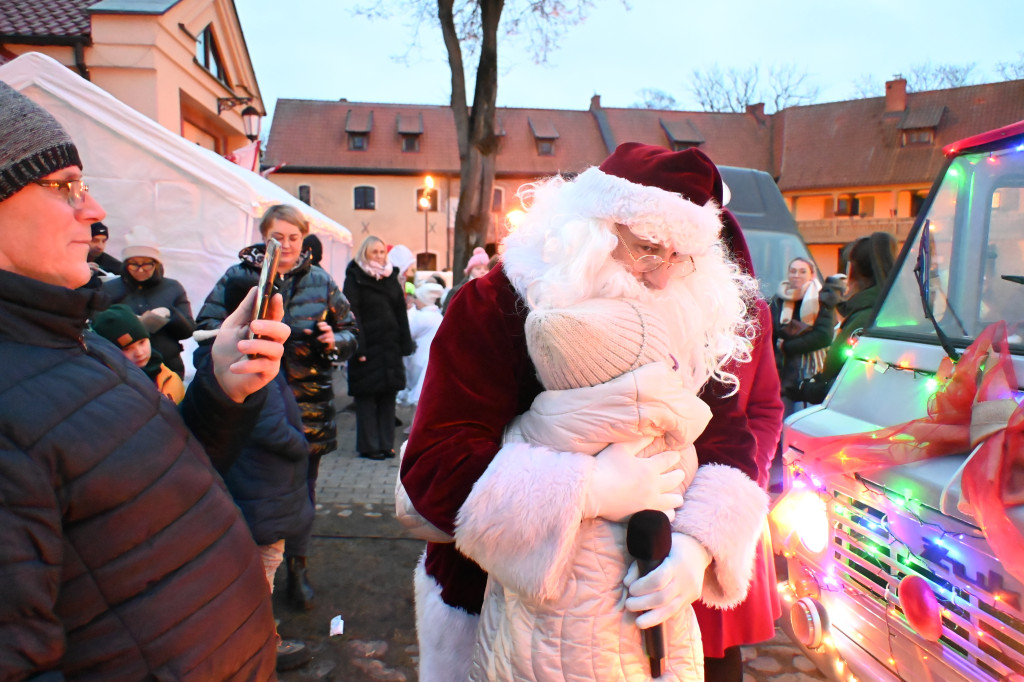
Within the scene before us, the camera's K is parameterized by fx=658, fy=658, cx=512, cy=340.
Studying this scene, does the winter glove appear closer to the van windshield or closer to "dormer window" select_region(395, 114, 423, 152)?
the van windshield

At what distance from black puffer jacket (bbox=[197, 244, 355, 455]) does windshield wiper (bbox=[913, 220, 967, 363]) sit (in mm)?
2855

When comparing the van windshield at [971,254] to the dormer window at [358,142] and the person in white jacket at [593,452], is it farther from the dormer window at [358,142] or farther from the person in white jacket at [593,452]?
the dormer window at [358,142]

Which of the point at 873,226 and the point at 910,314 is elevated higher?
the point at 873,226

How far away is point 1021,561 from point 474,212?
12621mm

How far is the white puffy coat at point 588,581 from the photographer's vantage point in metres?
1.33

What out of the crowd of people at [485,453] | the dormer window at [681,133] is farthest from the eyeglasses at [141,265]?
the dormer window at [681,133]

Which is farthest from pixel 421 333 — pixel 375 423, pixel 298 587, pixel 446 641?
pixel 446 641

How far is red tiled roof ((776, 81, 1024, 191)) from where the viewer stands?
32.0 meters

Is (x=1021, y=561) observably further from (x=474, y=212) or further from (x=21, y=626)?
(x=474, y=212)

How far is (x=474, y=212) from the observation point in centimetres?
1354

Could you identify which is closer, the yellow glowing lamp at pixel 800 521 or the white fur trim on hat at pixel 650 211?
the white fur trim on hat at pixel 650 211

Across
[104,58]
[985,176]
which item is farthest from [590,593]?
[104,58]

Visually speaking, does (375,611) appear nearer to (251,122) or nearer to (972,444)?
(972,444)

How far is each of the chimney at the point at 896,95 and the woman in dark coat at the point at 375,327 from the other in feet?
119
